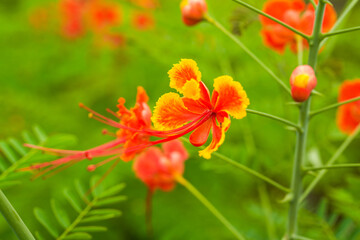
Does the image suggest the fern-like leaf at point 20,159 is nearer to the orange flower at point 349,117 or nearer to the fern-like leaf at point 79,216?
the fern-like leaf at point 79,216

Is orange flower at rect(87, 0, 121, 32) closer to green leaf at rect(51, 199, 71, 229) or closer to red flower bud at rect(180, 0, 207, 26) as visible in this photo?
red flower bud at rect(180, 0, 207, 26)

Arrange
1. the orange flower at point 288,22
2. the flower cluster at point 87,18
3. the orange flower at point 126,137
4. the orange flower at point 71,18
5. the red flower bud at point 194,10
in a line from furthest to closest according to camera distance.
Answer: the orange flower at point 71,18, the flower cluster at point 87,18, the orange flower at point 288,22, the red flower bud at point 194,10, the orange flower at point 126,137

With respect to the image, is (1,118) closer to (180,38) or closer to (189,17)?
(180,38)

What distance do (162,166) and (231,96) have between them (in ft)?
2.33

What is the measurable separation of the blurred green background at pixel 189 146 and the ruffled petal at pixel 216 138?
46cm

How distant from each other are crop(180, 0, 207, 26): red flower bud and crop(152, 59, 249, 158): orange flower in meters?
0.39

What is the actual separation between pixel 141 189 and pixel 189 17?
138 centimetres

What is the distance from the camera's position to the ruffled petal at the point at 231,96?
873 millimetres

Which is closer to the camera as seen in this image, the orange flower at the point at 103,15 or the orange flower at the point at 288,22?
the orange flower at the point at 288,22

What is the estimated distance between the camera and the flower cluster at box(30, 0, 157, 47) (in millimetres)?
3656

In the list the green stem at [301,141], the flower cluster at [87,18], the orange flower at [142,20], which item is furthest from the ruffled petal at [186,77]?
the flower cluster at [87,18]

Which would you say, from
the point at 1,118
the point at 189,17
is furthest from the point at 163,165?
the point at 1,118

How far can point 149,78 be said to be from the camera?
9.73 ft

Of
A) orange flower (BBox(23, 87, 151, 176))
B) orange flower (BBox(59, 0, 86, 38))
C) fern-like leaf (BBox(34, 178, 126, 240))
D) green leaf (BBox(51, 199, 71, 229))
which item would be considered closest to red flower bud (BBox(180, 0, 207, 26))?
orange flower (BBox(23, 87, 151, 176))
